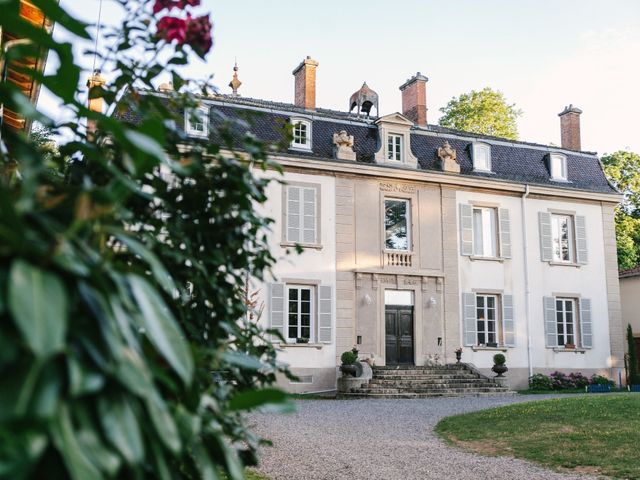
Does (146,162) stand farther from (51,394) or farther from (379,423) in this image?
(379,423)

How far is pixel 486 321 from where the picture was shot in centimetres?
1991

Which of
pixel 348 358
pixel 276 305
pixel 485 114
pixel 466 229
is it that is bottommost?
pixel 348 358

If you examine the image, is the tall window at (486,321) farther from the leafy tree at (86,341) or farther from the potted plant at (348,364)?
the leafy tree at (86,341)

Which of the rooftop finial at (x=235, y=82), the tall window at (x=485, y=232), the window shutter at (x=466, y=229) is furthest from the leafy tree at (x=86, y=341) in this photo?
the rooftop finial at (x=235, y=82)

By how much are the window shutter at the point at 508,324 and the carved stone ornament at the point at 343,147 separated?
6.07 m

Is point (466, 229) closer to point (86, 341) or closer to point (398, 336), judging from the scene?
point (398, 336)

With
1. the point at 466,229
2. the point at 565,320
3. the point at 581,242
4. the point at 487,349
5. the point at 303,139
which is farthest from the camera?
the point at 581,242

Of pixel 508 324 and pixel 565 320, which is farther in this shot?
pixel 565 320

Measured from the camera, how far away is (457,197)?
20.2 meters

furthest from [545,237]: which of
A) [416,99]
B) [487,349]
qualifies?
[416,99]

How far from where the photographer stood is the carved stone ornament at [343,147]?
61.9ft

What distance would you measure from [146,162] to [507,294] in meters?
19.8

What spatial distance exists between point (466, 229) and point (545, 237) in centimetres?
269

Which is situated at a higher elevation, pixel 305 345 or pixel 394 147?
pixel 394 147
